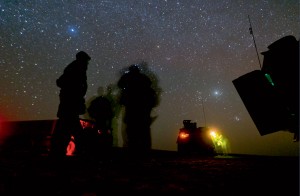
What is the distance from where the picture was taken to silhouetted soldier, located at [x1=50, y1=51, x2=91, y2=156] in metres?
4.62

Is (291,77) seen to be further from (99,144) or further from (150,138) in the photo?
(150,138)

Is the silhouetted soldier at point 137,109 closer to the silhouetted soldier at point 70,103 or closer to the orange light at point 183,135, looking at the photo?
the orange light at point 183,135

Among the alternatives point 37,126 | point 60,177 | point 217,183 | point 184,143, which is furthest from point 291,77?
point 184,143

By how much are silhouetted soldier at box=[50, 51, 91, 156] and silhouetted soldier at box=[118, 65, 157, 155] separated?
9.06 meters

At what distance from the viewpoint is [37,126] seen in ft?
29.3

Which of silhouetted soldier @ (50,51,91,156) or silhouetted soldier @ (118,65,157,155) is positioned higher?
silhouetted soldier @ (118,65,157,155)

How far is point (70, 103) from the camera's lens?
4969mm

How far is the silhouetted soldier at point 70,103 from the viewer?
462 centimetres

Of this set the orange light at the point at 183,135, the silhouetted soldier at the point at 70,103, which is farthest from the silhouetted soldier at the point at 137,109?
the silhouetted soldier at the point at 70,103

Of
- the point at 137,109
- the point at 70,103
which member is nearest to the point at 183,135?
the point at 137,109

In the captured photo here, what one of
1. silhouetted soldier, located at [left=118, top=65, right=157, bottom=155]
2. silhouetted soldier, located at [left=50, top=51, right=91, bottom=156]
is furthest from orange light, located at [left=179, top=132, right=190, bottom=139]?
silhouetted soldier, located at [left=50, top=51, right=91, bottom=156]

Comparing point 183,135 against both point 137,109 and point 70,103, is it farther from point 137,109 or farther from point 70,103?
point 70,103

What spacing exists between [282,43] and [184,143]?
32.8 feet

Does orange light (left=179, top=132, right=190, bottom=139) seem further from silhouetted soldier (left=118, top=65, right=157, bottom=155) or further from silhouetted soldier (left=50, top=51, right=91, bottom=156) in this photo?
silhouetted soldier (left=50, top=51, right=91, bottom=156)
